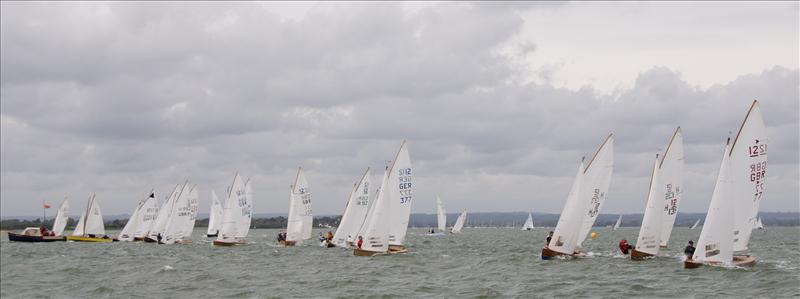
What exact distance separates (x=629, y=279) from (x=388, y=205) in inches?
765

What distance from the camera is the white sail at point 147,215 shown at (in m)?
89.7

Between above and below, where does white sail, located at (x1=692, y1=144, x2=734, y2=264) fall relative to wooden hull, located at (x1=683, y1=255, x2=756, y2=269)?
above

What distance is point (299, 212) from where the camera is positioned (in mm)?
73000

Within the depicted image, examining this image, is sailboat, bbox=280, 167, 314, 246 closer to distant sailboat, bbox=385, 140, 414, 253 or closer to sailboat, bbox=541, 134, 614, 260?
distant sailboat, bbox=385, 140, 414, 253

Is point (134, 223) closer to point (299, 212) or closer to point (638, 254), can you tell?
point (299, 212)

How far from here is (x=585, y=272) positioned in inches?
1622

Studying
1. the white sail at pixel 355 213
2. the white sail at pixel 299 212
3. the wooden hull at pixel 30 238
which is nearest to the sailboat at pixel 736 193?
the white sail at pixel 355 213

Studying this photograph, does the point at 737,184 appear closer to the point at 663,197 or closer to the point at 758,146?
the point at 758,146

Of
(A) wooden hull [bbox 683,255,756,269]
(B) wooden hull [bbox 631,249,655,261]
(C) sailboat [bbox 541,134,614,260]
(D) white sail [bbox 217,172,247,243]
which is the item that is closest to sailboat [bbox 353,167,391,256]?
(C) sailboat [bbox 541,134,614,260]

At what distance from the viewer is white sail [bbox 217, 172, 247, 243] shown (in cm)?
7594

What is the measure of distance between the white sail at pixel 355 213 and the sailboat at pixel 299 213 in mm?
5211

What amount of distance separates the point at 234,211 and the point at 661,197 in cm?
3936

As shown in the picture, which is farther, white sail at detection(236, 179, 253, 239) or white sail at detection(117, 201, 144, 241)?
white sail at detection(117, 201, 144, 241)

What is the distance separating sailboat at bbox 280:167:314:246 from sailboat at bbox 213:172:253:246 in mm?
5319
